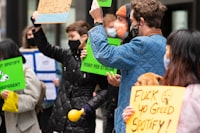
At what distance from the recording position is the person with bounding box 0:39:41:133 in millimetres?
5109

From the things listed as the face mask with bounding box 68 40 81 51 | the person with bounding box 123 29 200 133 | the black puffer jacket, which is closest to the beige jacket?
the black puffer jacket

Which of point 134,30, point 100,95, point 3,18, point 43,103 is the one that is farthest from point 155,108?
point 3,18

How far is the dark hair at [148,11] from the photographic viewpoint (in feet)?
12.2

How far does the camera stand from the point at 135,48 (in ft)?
11.7

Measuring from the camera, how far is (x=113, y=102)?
4.99 metres

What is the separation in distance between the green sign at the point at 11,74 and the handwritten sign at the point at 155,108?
1990 mm

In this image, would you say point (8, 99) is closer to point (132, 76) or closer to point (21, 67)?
point (21, 67)

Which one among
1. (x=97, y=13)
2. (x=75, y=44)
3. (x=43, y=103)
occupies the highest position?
(x=97, y=13)

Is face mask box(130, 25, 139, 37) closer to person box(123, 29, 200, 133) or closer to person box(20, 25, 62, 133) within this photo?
person box(123, 29, 200, 133)

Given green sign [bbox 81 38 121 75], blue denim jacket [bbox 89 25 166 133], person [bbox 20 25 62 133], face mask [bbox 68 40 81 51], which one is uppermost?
blue denim jacket [bbox 89 25 166 133]

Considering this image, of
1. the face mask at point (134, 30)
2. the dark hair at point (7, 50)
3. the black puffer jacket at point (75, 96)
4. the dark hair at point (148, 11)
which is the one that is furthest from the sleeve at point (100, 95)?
the dark hair at point (148, 11)

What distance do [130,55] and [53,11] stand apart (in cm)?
116

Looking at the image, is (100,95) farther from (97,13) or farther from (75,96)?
(97,13)

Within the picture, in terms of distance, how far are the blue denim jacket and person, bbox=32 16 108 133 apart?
42.7 inches
